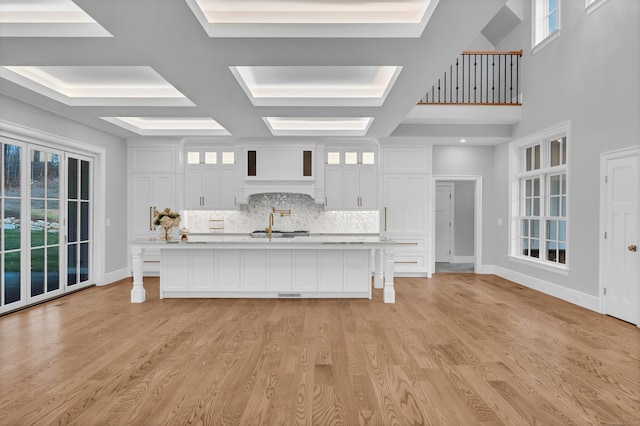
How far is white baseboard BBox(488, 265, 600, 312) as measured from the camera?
5359 millimetres

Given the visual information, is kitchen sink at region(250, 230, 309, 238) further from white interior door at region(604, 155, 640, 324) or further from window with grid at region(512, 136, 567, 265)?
white interior door at region(604, 155, 640, 324)

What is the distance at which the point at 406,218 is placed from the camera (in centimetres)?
816

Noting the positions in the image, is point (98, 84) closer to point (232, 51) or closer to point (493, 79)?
point (232, 51)

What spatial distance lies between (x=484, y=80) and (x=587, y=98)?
301 cm

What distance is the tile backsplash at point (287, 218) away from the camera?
8.31 metres

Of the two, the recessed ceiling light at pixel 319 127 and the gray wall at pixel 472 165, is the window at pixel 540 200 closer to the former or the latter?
the gray wall at pixel 472 165

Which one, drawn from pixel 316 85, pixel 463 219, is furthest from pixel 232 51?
pixel 463 219

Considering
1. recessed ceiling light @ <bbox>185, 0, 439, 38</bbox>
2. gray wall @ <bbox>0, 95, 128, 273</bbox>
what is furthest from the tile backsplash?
recessed ceiling light @ <bbox>185, 0, 439, 38</bbox>

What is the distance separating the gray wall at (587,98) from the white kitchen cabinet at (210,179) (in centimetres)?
561

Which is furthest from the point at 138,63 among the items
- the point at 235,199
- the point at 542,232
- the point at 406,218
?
the point at 542,232

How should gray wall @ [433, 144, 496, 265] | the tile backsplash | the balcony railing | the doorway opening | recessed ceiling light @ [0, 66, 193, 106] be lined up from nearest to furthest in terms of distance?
recessed ceiling light @ [0, 66, 193, 106] → the balcony railing → the tile backsplash → gray wall @ [433, 144, 496, 265] → the doorway opening

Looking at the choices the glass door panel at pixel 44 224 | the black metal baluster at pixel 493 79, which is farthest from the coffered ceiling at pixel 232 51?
the black metal baluster at pixel 493 79

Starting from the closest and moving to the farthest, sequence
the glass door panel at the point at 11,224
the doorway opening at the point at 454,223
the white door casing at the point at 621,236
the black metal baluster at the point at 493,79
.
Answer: the white door casing at the point at 621,236 < the glass door panel at the point at 11,224 < the black metal baluster at the point at 493,79 < the doorway opening at the point at 454,223

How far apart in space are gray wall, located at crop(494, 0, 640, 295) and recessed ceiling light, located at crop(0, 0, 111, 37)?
18.2 feet
